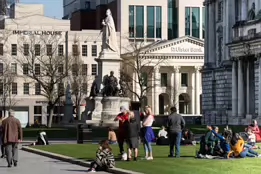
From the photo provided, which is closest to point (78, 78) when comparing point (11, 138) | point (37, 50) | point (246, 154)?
point (37, 50)

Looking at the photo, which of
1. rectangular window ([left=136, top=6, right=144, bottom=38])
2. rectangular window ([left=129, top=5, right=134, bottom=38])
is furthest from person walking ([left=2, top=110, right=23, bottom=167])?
rectangular window ([left=136, top=6, right=144, bottom=38])

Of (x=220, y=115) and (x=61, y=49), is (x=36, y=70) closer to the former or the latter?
(x=61, y=49)

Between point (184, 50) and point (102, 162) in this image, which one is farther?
point (184, 50)

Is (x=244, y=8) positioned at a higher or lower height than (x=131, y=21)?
lower

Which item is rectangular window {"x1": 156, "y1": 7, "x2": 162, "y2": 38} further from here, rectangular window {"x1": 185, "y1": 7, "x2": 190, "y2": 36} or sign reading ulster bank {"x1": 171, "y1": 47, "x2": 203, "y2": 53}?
sign reading ulster bank {"x1": 171, "y1": 47, "x2": 203, "y2": 53}

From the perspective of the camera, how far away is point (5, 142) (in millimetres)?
34344

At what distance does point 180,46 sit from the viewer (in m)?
142

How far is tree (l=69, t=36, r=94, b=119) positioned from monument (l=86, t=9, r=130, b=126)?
45585 mm

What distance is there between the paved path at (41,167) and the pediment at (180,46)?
335ft

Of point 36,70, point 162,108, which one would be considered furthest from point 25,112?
point 162,108

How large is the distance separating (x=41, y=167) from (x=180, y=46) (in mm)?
110088

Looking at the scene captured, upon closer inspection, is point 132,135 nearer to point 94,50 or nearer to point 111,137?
point 111,137

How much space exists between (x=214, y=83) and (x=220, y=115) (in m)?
5.83

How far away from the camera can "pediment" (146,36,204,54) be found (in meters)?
140
